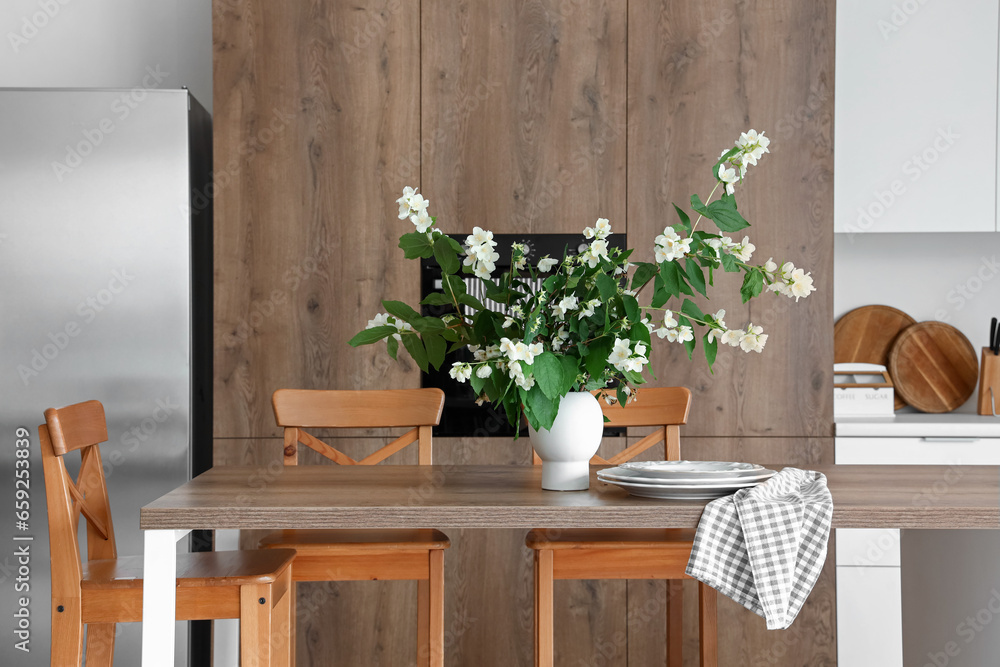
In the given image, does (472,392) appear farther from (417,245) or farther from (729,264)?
(729,264)

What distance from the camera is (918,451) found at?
2.63 m

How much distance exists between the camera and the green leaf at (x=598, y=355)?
1291 millimetres

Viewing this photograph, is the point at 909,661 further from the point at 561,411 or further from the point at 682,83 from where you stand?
the point at 682,83

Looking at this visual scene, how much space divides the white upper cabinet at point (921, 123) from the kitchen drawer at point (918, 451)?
735mm

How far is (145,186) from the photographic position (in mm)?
2465

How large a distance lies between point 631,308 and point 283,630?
1.02m

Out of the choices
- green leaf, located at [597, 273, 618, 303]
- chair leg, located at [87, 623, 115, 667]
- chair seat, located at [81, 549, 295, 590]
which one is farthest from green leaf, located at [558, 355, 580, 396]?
chair leg, located at [87, 623, 115, 667]

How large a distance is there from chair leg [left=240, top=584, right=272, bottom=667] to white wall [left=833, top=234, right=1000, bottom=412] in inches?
99.6

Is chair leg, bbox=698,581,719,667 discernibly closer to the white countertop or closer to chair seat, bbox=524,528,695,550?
chair seat, bbox=524,528,695,550

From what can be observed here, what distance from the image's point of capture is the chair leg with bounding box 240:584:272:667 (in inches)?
56.9

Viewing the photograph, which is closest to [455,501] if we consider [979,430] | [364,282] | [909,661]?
[909,661]

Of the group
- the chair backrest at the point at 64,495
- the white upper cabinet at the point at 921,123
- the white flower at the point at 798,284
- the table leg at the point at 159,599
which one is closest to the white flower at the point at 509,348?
the white flower at the point at 798,284

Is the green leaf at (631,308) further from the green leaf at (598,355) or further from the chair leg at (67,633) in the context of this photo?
the chair leg at (67,633)

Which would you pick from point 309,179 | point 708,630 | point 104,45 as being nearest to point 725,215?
point 708,630
